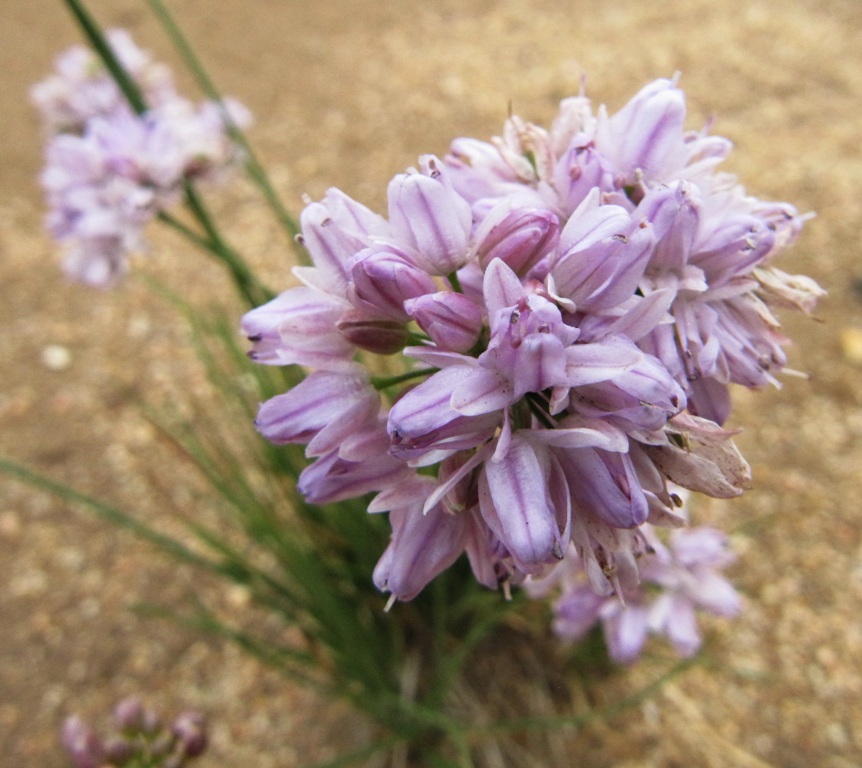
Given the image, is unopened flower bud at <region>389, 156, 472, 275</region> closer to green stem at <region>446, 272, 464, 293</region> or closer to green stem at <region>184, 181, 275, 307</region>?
green stem at <region>446, 272, 464, 293</region>

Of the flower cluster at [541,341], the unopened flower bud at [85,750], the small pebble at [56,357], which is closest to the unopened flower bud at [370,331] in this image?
the flower cluster at [541,341]

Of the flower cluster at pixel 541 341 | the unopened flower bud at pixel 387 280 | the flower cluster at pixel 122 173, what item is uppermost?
the flower cluster at pixel 122 173

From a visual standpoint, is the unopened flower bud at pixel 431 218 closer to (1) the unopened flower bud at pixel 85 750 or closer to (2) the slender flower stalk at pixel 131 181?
(2) the slender flower stalk at pixel 131 181

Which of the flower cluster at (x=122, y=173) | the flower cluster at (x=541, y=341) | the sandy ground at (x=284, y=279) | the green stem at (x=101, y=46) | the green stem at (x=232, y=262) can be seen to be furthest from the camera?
the sandy ground at (x=284, y=279)

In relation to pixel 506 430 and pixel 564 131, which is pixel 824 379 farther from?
pixel 506 430

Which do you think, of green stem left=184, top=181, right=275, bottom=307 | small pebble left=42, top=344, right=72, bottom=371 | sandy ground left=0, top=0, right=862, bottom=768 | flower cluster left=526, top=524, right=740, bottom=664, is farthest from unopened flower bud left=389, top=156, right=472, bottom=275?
small pebble left=42, top=344, right=72, bottom=371

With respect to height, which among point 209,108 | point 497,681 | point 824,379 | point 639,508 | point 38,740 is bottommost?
point 824,379

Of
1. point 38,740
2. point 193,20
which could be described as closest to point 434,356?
point 38,740

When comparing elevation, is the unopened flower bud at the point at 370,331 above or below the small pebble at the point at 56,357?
above
